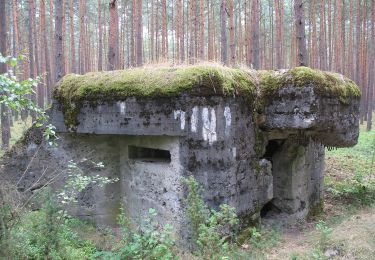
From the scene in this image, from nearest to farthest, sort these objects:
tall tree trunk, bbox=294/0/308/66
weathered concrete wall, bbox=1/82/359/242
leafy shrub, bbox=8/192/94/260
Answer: leafy shrub, bbox=8/192/94/260 → weathered concrete wall, bbox=1/82/359/242 → tall tree trunk, bbox=294/0/308/66

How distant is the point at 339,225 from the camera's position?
208 inches

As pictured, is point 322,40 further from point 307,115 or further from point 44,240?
point 44,240

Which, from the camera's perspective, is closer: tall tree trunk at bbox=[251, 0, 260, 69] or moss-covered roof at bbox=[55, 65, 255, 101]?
moss-covered roof at bbox=[55, 65, 255, 101]

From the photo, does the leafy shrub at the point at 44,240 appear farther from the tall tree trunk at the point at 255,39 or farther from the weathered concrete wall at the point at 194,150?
the tall tree trunk at the point at 255,39

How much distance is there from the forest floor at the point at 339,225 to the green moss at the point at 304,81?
1852mm

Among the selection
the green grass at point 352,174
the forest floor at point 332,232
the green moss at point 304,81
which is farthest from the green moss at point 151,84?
the green grass at point 352,174

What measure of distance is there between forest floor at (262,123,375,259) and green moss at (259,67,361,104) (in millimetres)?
1852

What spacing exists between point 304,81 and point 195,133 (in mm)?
1690

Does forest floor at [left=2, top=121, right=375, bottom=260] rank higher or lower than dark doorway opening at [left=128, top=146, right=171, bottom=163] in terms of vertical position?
lower

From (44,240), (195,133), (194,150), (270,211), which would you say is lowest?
(270,211)

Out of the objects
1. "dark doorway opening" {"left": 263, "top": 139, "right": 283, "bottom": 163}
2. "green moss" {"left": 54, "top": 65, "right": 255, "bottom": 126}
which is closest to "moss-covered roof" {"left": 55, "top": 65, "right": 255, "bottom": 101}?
"green moss" {"left": 54, "top": 65, "right": 255, "bottom": 126}

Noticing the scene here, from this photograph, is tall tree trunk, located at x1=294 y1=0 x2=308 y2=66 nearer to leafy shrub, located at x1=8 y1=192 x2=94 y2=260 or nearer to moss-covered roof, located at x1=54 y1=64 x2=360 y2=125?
moss-covered roof, located at x1=54 y1=64 x2=360 y2=125

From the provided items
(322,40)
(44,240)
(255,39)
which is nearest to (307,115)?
(44,240)

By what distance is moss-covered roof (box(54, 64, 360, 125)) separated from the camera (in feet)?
14.9
